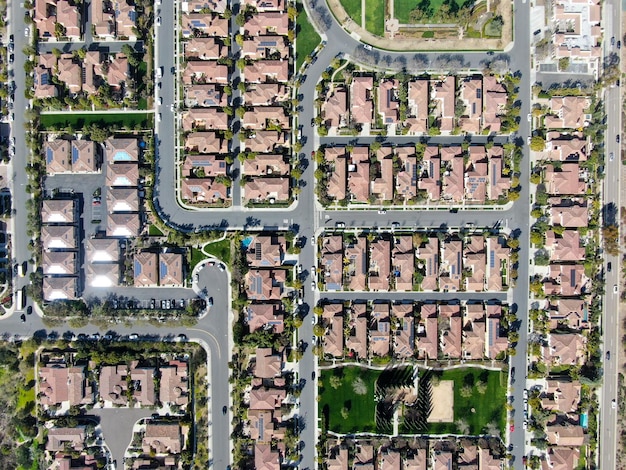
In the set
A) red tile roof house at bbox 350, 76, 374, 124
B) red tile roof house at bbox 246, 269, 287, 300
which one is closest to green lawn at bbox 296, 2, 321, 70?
red tile roof house at bbox 350, 76, 374, 124

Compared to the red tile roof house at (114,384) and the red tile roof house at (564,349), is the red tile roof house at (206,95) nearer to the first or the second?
the red tile roof house at (114,384)

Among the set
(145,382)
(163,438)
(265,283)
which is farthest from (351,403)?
(145,382)

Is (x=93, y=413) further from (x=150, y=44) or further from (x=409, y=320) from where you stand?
(x=150, y=44)

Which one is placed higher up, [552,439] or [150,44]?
A: [150,44]

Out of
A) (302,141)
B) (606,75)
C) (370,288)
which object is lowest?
(370,288)

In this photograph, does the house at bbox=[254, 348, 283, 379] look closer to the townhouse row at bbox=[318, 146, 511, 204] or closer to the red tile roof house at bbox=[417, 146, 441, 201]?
the townhouse row at bbox=[318, 146, 511, 204]

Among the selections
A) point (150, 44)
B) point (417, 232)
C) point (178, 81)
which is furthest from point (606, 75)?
point (150, 44)

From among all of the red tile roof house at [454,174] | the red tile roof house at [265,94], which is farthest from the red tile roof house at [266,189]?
the red tile roof house at [454,174]
